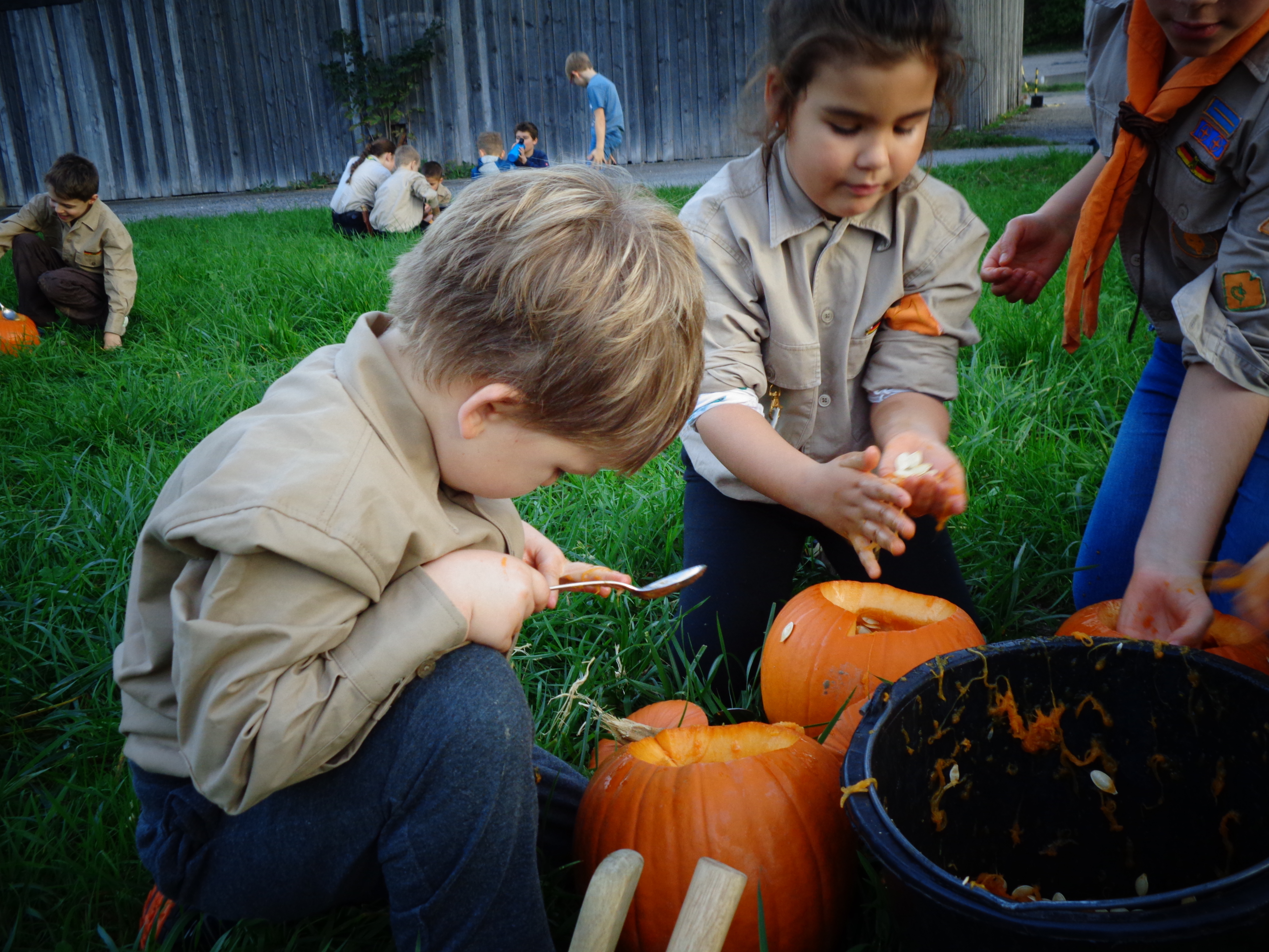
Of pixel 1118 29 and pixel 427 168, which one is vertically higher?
pixel 1118 29

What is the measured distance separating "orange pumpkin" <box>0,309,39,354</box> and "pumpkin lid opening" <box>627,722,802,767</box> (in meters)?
3.91

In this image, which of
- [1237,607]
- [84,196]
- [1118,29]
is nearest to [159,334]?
[84,196]

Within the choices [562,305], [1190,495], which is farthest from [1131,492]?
[562,305]

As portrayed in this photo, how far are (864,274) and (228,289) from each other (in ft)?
12.5

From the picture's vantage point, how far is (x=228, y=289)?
473 cm

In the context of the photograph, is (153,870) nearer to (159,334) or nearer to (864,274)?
(864,274)

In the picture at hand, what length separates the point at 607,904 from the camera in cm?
100

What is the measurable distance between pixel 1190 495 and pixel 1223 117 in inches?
25.0

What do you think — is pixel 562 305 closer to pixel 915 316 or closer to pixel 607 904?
pixel 607 904

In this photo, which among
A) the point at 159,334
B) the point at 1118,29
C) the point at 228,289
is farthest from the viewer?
the point at 228,289

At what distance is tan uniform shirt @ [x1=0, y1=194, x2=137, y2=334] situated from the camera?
452 cm

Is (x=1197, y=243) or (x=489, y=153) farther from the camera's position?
(x=489, y=153)

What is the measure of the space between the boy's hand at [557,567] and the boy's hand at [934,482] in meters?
0.45

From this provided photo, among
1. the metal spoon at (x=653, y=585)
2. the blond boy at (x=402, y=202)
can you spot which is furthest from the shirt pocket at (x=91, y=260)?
the metal spoon at (x=653, y=585)
